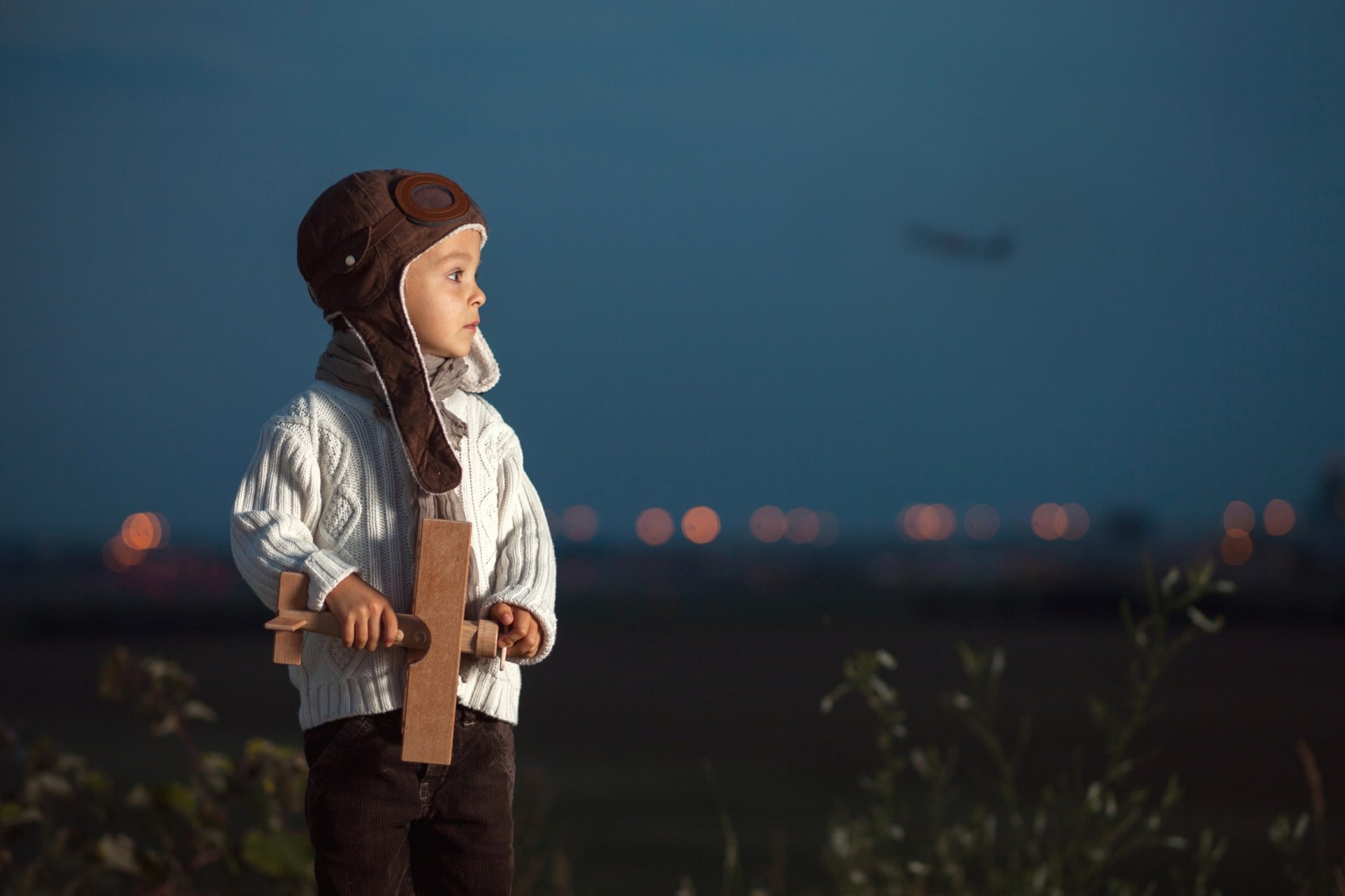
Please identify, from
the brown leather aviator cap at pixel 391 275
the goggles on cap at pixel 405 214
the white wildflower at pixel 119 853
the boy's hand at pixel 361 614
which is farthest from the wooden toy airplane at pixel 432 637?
the white wildflower at pixel 119 853

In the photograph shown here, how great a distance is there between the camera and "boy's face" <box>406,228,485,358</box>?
84.0 inches

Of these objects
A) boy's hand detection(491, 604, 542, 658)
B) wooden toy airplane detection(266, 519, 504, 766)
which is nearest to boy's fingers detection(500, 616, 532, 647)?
boy's hand detection(491, 604, 542, 658)

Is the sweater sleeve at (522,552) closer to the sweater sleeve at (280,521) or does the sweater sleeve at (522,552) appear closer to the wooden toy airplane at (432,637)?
the wooden toy airplane at (432,637)

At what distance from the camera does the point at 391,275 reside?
2094mm

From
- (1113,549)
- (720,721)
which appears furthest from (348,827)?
(1113,549)

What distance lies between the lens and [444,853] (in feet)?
6.93

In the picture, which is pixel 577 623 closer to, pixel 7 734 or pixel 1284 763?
pixel 1284 763

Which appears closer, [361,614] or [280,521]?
[361,614]

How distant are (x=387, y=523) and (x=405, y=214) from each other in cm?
48

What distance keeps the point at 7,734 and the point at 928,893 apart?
2.97m

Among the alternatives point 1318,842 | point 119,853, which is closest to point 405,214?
point 119,853

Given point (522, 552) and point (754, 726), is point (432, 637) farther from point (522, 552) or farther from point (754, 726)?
point (754, 726)

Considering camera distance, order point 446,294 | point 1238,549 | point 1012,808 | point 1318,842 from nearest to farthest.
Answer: point 446,294
point 1012,808
point 1318,842
point 1238,549

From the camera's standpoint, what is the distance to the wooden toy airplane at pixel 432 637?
1.97 meters
